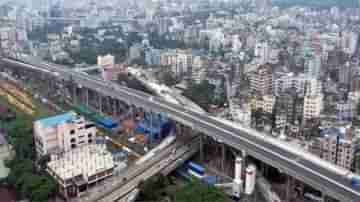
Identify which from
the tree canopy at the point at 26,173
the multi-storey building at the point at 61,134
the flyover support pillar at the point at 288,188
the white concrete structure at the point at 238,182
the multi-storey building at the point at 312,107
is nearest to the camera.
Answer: the tree canopy at the point at 26,173

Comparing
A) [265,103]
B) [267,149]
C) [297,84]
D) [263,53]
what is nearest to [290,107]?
[265,103]

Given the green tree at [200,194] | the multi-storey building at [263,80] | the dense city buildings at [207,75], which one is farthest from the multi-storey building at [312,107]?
the green tree at [200,194]

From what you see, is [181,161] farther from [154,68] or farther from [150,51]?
[150,51]

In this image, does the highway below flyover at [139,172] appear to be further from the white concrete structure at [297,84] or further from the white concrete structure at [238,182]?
the white concrete structure at [297,84]

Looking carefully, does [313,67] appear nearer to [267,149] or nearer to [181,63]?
[181,63]

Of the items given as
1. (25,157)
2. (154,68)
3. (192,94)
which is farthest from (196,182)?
(154,68)

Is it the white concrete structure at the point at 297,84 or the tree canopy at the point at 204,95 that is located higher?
the white concrete structure at the point at 297,84
